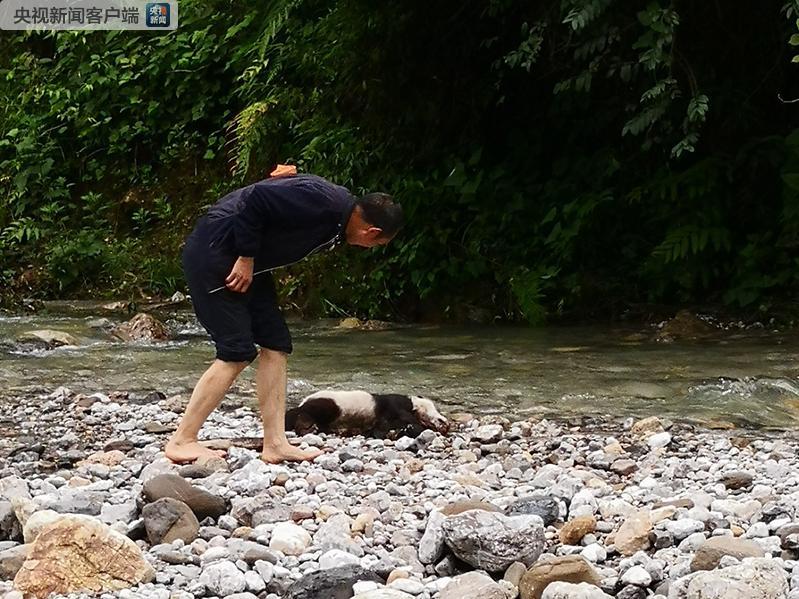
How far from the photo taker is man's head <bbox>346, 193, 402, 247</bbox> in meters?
4.45

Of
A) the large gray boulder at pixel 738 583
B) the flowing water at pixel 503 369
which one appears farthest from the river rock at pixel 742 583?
the flowing water at pixel 503 369

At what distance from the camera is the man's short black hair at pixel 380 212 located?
444 centimetres

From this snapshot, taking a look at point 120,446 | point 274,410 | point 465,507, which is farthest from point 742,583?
point 120,446

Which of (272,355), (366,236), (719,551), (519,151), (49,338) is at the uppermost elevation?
(519,151)

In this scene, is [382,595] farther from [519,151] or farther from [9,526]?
[519,151]

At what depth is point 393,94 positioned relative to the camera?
10422mm

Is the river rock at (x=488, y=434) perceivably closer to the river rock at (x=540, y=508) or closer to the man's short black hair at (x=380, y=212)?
the man's short black hair at (x=380, y=212)

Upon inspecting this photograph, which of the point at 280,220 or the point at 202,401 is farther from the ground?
the point at 280,220

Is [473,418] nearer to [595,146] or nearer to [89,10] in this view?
[595,146]

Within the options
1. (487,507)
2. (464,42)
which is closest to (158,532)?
(487,507)

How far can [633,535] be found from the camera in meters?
3.22

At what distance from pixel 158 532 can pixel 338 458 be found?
1234 millimetres

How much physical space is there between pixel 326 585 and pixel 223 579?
29 cm

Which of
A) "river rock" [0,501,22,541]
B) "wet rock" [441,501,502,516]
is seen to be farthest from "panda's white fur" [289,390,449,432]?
"river rock" [0,501,22,541]
